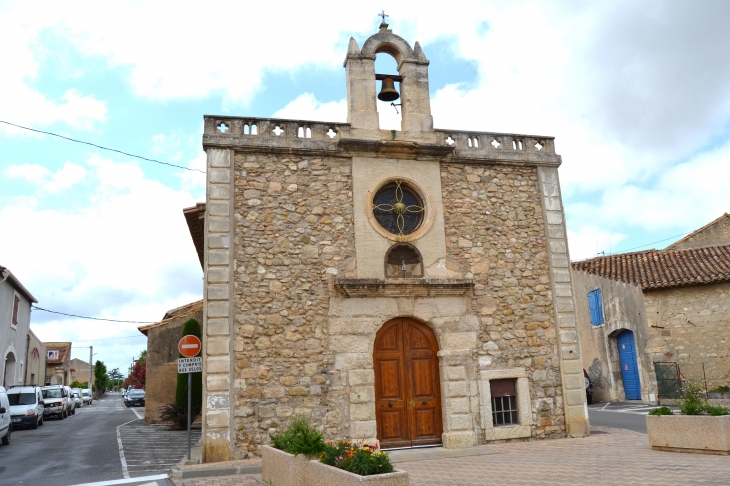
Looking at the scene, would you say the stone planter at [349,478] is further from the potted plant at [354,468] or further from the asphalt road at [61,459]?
the asphalt road at [61,459]

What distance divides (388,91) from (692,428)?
26.0ft

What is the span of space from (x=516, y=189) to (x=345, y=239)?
3851mm

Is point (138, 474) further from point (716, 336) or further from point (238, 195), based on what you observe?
point (716, 336)

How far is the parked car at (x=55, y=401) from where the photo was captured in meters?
24.8

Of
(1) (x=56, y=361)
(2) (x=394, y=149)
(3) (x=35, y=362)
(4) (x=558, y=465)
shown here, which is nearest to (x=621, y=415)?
(4) (x=558, y=465)

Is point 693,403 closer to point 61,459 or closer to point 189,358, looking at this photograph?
point 189,358

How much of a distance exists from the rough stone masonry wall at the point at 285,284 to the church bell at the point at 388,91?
1764 millimetres

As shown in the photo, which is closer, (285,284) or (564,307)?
(285,284)

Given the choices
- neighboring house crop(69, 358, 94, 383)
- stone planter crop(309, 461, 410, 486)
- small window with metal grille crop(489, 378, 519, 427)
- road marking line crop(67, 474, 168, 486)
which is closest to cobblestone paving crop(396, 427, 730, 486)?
small window with metal grille crop(489, 378, 519, 427)

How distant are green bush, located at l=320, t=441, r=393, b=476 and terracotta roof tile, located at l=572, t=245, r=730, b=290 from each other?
15.8 m

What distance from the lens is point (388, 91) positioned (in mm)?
11820

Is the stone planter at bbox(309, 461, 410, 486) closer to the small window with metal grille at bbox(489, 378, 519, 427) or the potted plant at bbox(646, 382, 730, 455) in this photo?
the potted plant at bbox(646, 382, 730, 455)

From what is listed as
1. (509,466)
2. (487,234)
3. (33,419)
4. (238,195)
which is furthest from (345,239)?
(33,419)

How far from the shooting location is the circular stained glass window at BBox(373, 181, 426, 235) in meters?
11.4
